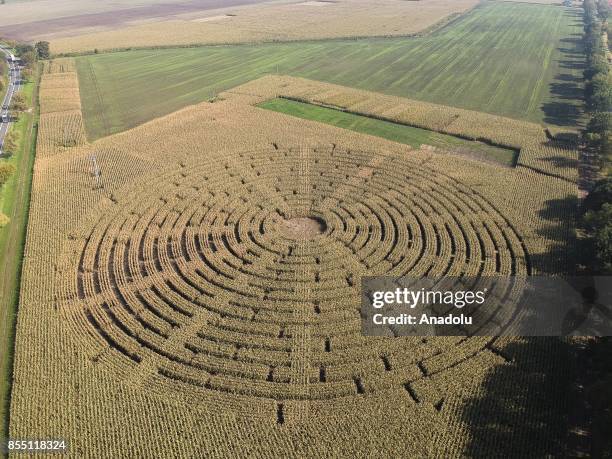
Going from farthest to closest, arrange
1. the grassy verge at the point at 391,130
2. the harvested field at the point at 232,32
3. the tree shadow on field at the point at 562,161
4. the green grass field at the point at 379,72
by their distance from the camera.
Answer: the harvested field at the point at 232,32 < the green grass field at the point at 379,72 < the grassy verge at the point at 391,130 < the tree shadow on field at the point at 562,161

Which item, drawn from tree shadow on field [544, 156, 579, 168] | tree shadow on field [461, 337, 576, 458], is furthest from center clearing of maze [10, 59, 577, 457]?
tree shadow on field [544, 156, 579, 168]

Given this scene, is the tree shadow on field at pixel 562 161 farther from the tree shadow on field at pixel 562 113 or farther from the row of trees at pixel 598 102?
the tree shadow on field at pixel 562 113

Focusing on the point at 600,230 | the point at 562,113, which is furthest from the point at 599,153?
the point at 600,230

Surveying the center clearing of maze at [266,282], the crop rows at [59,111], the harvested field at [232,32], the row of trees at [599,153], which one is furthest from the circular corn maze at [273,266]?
the harvested field at [232,32]

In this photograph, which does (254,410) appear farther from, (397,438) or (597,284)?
(597,284)

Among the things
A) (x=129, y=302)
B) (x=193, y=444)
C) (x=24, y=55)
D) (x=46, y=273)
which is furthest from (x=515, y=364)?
(x=24, y=55)

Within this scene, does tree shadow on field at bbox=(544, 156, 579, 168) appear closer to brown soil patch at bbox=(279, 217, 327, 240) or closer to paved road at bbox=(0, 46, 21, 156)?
brown soil patch at bbox=(279, 217, 327, 240)
